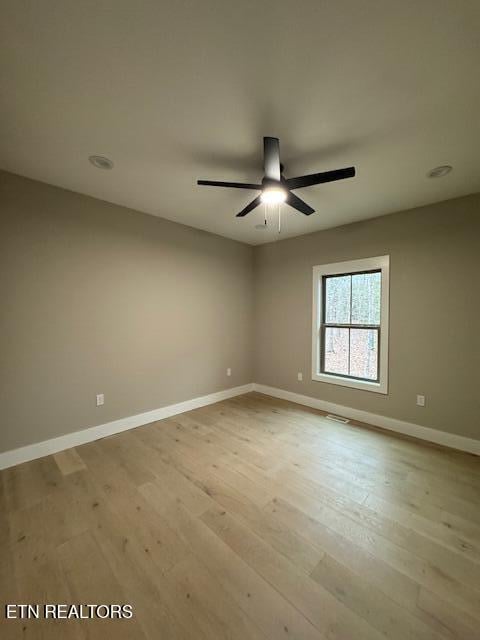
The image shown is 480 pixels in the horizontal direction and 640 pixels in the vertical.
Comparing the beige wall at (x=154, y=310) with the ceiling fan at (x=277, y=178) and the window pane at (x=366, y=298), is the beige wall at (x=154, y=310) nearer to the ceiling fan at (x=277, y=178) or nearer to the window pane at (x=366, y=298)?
the window pane at (x=366, y=298)

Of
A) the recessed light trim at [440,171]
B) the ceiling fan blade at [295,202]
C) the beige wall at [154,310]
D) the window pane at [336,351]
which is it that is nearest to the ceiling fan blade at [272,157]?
the ceiling fan blade at [295,202]

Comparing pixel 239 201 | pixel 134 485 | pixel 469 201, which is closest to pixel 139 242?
pixel 239 201

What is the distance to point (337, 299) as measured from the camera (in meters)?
3.67

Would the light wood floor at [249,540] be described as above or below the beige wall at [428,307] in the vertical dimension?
below

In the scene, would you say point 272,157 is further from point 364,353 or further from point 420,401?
point 420,401

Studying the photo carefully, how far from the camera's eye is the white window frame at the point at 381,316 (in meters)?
3.09

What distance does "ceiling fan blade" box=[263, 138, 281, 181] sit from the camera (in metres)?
1.59

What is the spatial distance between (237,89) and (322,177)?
72cm

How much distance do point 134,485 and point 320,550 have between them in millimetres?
1442

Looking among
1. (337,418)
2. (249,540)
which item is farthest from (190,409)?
(249,540)

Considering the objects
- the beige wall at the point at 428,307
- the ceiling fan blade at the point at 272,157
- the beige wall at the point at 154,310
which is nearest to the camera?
the ceiling fan blade at the point at 272,157

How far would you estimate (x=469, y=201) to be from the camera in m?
2.56

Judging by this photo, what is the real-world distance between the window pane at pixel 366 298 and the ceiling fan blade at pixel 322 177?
1939 mm

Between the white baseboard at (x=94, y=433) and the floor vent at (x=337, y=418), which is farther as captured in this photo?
the floor vent at (x=337, y=418)
